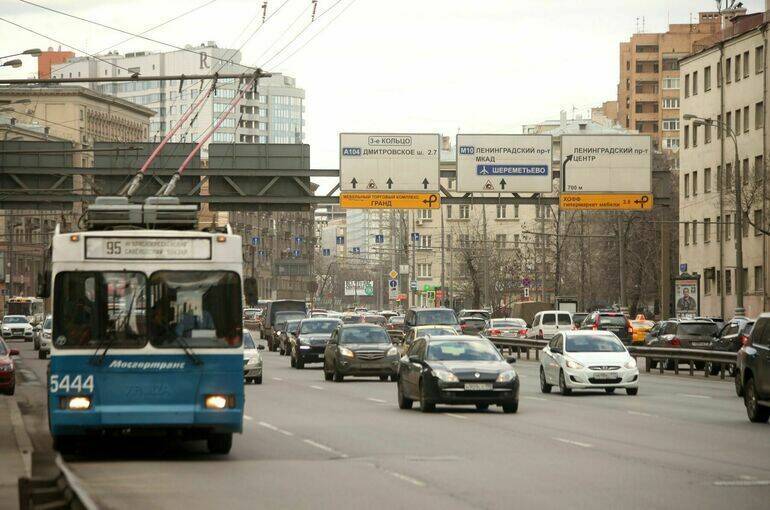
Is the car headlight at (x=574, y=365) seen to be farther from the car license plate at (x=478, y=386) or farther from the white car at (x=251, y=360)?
the white car at (x=251, y=360)

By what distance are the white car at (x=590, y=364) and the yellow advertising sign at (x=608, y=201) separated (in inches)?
778

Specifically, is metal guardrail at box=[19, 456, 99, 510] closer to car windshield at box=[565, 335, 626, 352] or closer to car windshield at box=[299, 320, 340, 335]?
car windshield at box=[565, 335, 626, 352]

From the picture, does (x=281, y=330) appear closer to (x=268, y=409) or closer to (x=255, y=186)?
(x=255, y=186)

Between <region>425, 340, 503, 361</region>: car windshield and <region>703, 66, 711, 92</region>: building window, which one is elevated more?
<region>703, 66, 711, 92</region>: building window

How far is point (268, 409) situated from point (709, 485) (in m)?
15.1

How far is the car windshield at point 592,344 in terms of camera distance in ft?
117

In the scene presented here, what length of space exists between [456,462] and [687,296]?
4940cm

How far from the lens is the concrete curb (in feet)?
59.0

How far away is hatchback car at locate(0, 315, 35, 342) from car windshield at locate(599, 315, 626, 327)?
3959cm

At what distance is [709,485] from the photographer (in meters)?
15.2

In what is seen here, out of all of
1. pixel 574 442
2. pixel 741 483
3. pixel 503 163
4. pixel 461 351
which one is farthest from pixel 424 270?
pixel 741 483

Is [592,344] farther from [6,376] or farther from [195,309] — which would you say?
[195,309]

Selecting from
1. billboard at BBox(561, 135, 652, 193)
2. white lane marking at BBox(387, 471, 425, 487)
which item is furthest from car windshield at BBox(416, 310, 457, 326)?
white lane marking at BBox(387, 471, 425, 487)

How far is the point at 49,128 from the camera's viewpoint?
482ft
